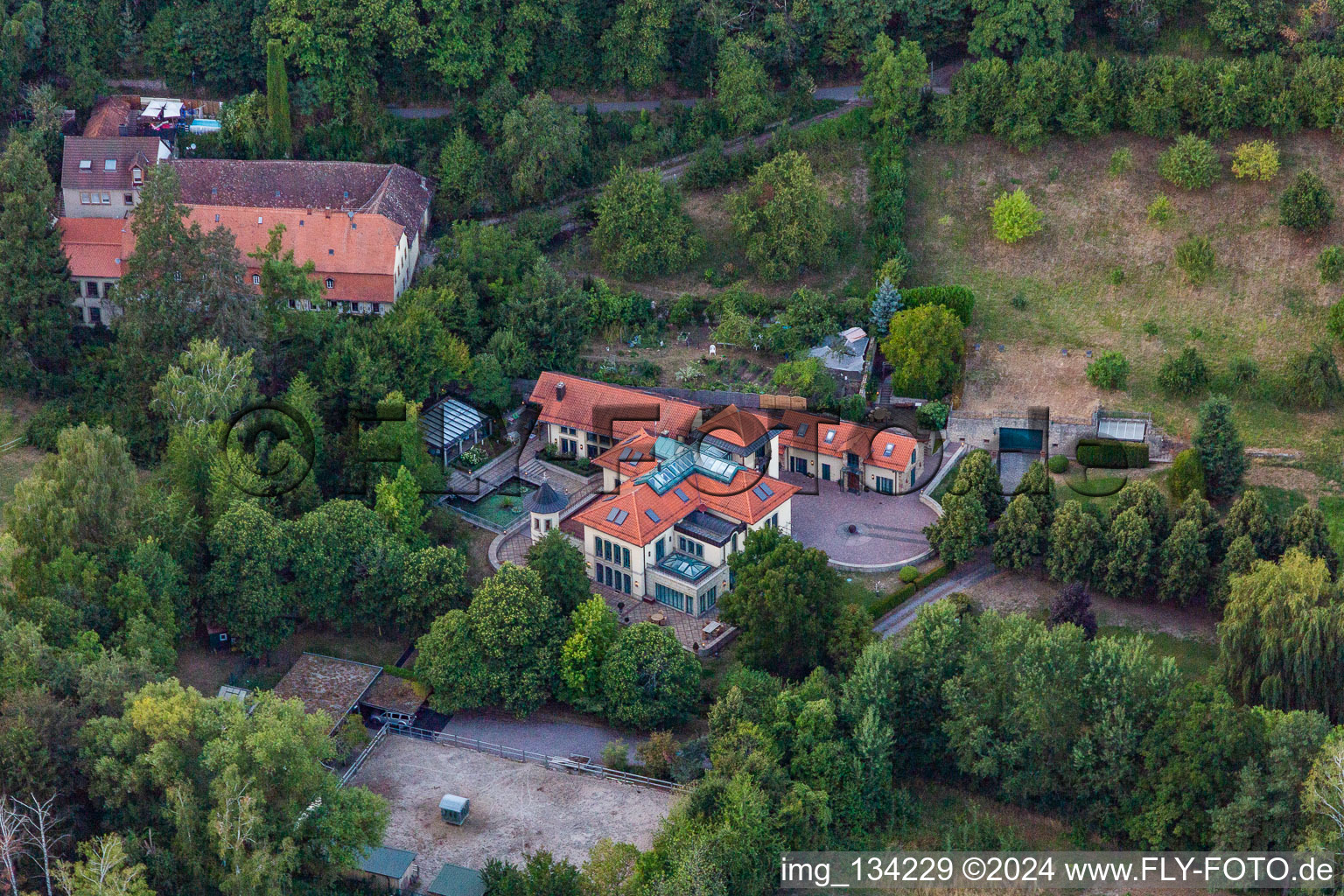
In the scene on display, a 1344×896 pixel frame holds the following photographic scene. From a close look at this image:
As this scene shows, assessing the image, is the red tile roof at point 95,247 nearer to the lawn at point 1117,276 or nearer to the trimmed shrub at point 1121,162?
the lawn at point 1117,276

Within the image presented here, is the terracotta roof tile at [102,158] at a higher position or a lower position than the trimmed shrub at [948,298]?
higher

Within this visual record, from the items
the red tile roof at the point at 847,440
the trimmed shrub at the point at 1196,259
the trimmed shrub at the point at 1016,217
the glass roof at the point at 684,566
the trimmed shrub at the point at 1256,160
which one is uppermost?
the trimmed shrub at the point at 1256,160

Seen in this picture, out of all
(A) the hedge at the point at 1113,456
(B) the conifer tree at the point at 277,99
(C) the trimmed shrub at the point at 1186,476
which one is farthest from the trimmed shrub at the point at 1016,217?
(B) the conifer tree at the point at 277,99

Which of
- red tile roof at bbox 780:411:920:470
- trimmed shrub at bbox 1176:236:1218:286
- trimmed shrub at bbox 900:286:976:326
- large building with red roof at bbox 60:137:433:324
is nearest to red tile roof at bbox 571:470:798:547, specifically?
red tile roof at bbox 780:411:920:470

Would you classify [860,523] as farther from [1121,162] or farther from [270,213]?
[270,213]

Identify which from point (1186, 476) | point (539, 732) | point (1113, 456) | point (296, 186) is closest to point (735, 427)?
point (1113, 456)

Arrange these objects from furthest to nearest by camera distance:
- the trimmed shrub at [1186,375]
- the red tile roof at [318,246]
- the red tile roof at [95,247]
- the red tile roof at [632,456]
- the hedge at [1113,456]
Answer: the red tile roof at [95,247] → the red tile roof at [318,246] → the trimmed shrub at [1186,375] → the hedge at [1113,456] → the red tile roof at [632,456]

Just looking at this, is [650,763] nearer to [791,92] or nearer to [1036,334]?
[1036,334]

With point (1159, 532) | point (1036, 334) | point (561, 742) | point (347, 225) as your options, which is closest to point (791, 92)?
point (1036, 334)
